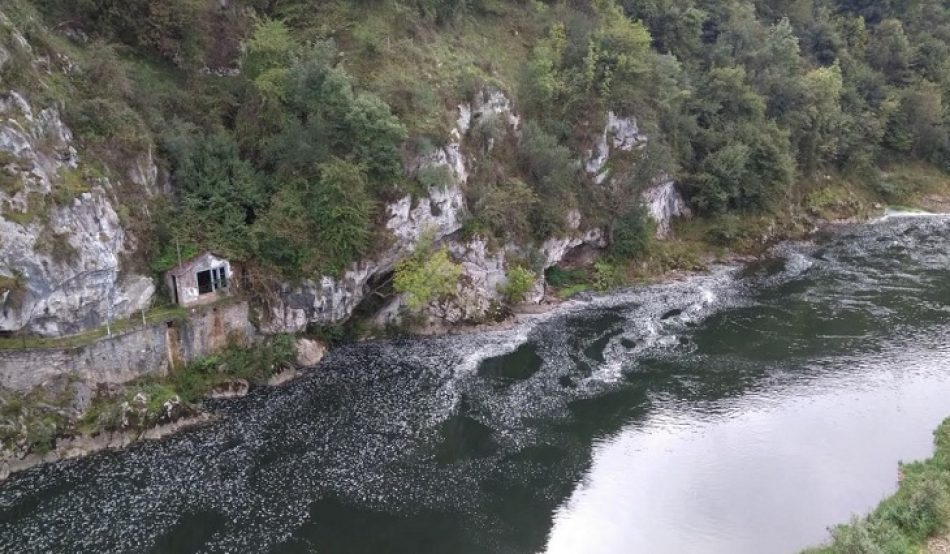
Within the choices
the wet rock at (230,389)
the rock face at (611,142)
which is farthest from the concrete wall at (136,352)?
the rock face at (611,142)

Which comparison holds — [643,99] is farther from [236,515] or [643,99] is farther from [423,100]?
[236,515]

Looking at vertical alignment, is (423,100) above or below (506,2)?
below

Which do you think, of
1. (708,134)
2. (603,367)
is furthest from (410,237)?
(708,134)

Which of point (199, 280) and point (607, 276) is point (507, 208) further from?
point (199, 280)

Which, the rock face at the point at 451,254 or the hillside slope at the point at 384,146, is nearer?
the hillside slope at the point at 384,146

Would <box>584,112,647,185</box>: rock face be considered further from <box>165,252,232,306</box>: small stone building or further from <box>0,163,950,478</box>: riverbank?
<box>165,252,232,306</box>: small stone building

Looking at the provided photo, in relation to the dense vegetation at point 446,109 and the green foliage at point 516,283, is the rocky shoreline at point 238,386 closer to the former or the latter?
the green foliage at point 516,283
